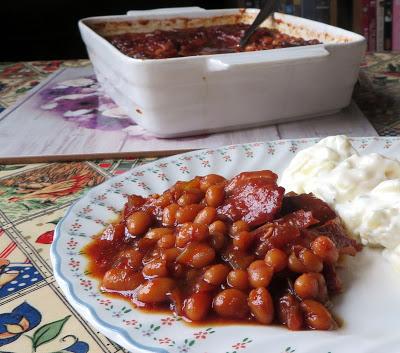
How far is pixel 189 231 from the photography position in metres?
0.80

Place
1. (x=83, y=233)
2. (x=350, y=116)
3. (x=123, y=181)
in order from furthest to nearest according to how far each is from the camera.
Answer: (x=350, y=116), (x=123, y=181), (x=83, y=233)

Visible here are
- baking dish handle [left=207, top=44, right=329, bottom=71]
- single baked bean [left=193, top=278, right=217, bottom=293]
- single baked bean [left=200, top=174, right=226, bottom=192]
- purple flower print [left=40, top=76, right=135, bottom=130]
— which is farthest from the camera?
purple flower print [left=40, top=76, right=135, bottom=130]

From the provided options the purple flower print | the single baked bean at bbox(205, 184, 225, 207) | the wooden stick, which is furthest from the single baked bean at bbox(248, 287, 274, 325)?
the purple flower print

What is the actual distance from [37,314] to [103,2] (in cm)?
294

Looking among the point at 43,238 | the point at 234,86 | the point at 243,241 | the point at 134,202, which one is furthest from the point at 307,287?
the point at 234,86

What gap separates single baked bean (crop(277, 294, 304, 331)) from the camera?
677mm

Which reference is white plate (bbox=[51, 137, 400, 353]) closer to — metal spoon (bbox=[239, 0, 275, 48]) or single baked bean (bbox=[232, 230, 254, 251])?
single baked bean (bbox=[232, 230, 254, 251])

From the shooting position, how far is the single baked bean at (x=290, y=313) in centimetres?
68

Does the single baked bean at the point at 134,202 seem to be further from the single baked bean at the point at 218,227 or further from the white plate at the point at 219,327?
the single baked bean at the point at 218,227

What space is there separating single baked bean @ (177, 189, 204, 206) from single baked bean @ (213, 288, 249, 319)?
218mm

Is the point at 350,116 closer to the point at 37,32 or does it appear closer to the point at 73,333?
the point at 73,333

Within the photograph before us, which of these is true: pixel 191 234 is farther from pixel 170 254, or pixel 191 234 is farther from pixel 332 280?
pixel 332 280

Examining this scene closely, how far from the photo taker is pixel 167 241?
816mm

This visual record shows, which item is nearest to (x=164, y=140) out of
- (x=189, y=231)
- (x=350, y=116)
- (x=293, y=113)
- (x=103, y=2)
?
(x=293, y=113)
